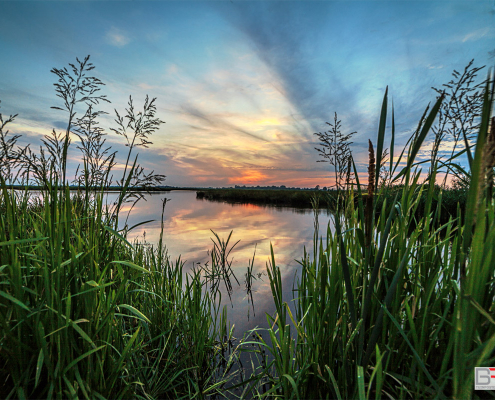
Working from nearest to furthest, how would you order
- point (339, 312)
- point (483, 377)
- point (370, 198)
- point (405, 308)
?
1. point (370, 198)
2. point (483, 377)
3. point (405, 308)
4. point (339, 312)

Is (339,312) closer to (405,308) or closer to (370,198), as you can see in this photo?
(405,308)

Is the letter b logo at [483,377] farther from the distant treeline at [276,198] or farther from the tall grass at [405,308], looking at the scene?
the distant treeline at [276,198]

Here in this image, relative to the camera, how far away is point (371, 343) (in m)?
0.97

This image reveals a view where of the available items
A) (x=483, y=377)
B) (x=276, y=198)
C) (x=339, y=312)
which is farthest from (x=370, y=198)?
(x=276, y=198)

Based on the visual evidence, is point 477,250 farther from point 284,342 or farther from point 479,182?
point 284,342

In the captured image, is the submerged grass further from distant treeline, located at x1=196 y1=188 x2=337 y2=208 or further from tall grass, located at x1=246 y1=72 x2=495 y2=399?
distant treeline, located at x1=196 y1=188 x2=337 y2=208

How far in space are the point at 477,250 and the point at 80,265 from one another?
184 centimetres

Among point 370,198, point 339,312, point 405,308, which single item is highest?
point 370,198

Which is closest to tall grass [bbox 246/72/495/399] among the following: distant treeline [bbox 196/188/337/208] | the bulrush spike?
the bulrush spike

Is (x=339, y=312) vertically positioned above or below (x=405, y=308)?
below

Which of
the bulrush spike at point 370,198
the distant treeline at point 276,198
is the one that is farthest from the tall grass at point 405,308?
the distant treeline at point 276,198

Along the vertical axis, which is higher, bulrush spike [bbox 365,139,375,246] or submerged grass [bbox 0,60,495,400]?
bulrush spike [bbox 365,139,375,246]

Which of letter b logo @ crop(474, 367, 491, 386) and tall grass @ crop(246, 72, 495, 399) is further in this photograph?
letter b logo @ crop(474, 367, 491, 386)

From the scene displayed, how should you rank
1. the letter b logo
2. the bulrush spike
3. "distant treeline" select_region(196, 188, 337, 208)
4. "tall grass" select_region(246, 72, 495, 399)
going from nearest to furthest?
"tall grass" select_region(246, 72, 495, 399)
the bulrush spike
the letter b logo
"distant treeline" select_region(196, 188, 337, 208)
